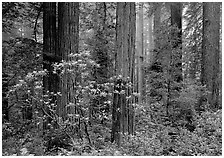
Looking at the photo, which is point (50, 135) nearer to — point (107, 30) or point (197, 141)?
point (197, 141)

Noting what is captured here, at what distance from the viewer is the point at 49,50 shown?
6812 mm

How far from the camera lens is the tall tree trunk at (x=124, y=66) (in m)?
6.12

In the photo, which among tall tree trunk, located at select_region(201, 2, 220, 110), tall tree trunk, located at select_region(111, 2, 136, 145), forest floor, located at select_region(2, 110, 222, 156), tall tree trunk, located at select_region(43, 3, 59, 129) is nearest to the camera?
forest floor, located at select_region(2, 110, 222, 156)

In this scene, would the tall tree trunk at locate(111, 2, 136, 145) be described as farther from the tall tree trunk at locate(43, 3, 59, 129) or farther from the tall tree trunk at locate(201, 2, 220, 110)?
the tall tree trunk at locate(201, 2, 220, 110)

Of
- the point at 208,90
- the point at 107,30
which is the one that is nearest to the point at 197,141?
the point at 208,90

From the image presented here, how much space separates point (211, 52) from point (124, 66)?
4945 millimetres

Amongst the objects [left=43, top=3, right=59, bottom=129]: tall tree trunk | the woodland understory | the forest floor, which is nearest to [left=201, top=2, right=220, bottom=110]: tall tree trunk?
the woodland understory

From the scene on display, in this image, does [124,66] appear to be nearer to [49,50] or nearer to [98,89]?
[98,89]

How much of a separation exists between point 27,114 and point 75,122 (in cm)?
527

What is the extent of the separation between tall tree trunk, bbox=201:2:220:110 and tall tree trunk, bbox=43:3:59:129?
563cm

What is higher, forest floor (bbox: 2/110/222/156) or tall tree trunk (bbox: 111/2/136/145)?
tall tree trunk (bbox: 111/2/136/145)

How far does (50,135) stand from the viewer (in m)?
6.07

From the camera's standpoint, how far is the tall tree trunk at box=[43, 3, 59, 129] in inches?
260

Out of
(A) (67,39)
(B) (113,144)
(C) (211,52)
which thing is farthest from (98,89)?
(C) (211,52)
